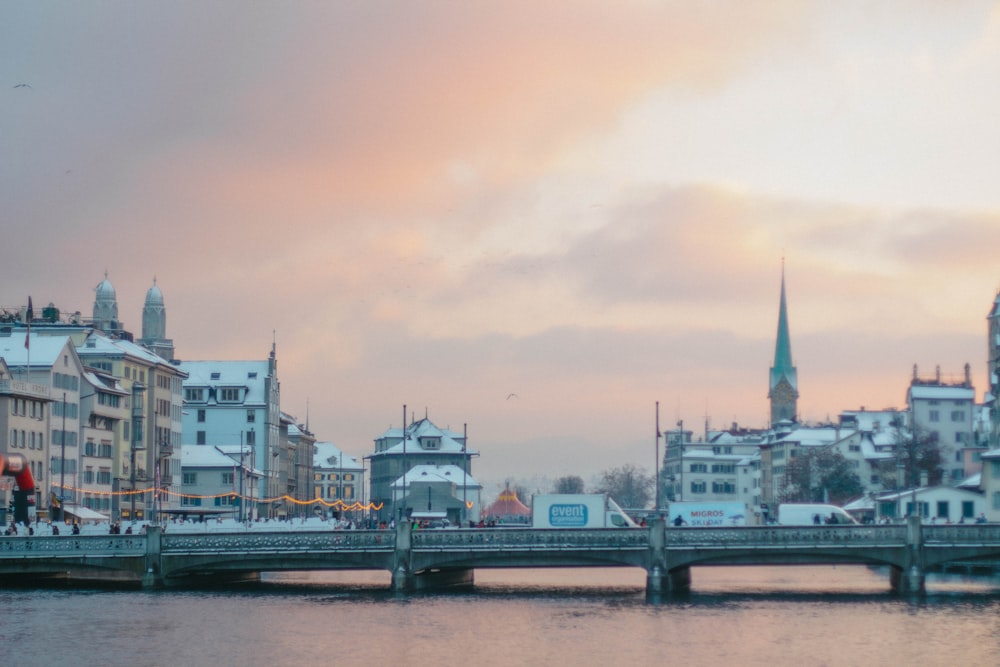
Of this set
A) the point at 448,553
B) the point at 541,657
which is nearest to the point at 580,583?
the point at 448,553

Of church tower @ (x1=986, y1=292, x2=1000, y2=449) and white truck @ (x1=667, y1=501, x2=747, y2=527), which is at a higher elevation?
church tower @ (x1=986, y1=292, x2=1000, y2=449)

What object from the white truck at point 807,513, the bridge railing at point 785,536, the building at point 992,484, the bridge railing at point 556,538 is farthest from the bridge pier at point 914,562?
the building at point 992,484

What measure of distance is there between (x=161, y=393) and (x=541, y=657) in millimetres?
122447

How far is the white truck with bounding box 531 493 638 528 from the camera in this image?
101 m

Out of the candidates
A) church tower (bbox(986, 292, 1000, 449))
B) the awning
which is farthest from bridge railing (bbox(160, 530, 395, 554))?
church tower (bbox(986, 292, 1000, 449))

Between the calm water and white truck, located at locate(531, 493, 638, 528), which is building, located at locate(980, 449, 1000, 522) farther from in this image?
white truck, located at locate(531, 493, 638, 528)

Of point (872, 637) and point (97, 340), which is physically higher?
point (97, 340)

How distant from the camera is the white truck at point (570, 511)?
101 meters

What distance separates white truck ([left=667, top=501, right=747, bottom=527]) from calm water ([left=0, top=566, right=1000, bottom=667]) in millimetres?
6172

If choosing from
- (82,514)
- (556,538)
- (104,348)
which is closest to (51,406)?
(104,348)

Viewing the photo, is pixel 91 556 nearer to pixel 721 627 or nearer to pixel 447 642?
pixel 447 642

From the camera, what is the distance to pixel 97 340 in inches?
6777

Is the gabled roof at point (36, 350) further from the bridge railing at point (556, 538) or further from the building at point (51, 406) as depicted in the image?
the bridge railing at point (556, 538)

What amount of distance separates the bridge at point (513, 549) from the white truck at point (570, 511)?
27.7ft
